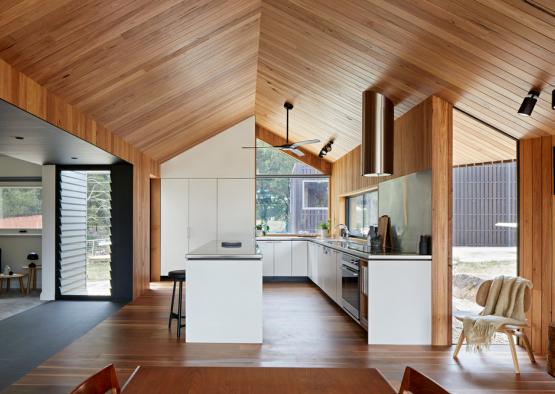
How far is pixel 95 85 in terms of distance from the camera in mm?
4082

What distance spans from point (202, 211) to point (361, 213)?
2967 millimetres

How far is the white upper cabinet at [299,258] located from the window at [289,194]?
0.69 m

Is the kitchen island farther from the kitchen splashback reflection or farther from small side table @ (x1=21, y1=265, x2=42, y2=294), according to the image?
small side table @ (x1=21, y1=265, x2=42, y2=294)

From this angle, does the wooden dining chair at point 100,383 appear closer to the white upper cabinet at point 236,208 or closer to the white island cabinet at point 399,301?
the white island cabinet at point 399,301

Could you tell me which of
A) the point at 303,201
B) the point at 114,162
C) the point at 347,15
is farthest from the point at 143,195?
the point at 347,15

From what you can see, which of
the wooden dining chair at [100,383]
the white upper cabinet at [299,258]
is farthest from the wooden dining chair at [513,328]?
the white upper cabinet at [299,258]

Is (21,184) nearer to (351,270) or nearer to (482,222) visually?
(351,270)

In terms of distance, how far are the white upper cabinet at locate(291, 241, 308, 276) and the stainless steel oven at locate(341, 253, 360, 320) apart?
3098 millimetres

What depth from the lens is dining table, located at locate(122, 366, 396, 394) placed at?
1.46 metres

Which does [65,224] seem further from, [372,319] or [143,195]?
[372,319]

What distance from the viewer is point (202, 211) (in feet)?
28.7

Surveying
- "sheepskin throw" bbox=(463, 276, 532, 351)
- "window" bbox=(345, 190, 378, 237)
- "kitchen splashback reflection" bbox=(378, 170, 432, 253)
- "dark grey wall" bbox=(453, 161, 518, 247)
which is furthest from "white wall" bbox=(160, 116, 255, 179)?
"sheepskin throw" bbox=(463, 276, 532, 351)

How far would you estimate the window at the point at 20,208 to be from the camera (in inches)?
316

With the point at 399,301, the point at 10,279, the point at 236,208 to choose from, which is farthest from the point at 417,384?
the point at 10,279
